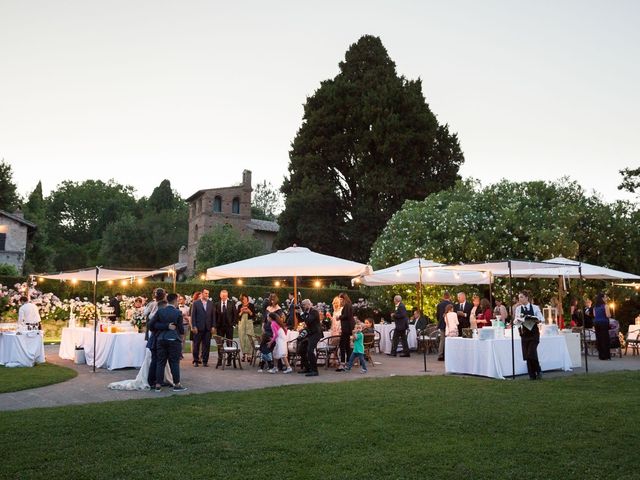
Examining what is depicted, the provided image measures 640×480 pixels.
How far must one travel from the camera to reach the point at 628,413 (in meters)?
7.29

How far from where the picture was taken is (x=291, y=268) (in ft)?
42.2

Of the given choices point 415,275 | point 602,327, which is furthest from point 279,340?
point 602,327

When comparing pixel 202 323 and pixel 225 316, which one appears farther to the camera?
pixel 225 316

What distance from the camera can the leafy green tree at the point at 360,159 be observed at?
37250 mm

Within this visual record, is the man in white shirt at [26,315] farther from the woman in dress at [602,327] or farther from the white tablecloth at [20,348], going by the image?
the woman in dress at [602,327]

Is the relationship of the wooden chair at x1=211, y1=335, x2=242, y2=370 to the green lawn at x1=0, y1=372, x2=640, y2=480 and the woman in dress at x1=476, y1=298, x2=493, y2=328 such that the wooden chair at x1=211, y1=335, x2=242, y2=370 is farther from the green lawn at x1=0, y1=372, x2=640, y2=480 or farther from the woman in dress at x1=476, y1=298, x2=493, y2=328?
the woman in dress at x1=476, y1=298, x2=493, y2=328

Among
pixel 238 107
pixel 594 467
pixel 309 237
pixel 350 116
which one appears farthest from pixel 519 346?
pixel 350 116

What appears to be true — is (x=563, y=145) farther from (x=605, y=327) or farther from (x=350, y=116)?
(x=350, y=116)

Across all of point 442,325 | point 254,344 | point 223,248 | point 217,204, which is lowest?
point 254,344

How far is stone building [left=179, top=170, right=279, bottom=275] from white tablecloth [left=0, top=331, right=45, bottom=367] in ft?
132

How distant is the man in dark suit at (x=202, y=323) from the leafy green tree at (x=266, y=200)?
6089cm

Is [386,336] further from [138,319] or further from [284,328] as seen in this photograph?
[138,319]

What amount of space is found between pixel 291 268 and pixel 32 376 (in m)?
5.74

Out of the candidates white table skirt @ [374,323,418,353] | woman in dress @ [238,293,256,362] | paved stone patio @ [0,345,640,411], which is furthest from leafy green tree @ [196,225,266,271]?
woman in dress @ [238,293,256,362]
